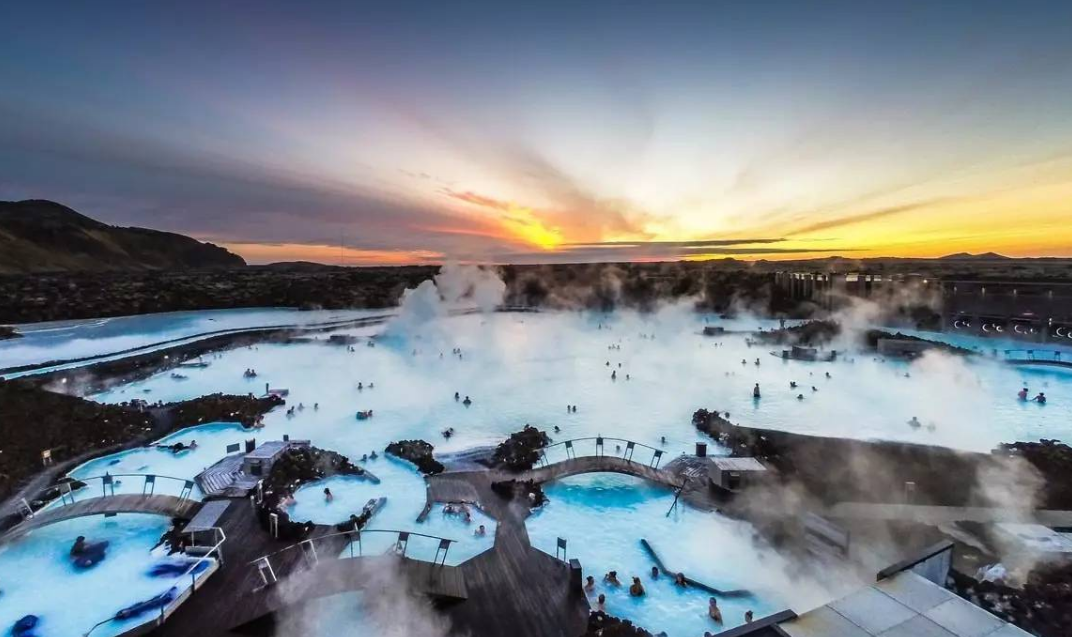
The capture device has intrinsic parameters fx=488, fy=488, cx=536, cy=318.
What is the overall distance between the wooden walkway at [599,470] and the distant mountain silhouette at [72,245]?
135 m

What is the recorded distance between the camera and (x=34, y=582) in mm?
11117

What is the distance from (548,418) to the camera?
23.0 m

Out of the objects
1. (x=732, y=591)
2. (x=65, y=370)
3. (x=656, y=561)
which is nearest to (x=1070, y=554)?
(x=732, y=591)

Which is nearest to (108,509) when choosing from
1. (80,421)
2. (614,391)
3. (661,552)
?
(80,421)

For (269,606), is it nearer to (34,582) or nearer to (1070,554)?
(34,582)

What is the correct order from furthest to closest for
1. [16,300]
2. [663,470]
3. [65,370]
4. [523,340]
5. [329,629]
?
[16,300] < [523,340] < [65,370] < [663,470] < [329,629]

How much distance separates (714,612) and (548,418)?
13.3 m

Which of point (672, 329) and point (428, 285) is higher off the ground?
point (428, 285)

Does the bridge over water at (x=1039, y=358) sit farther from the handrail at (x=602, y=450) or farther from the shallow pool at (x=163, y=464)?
the shallow pool at (x=163, y=464)

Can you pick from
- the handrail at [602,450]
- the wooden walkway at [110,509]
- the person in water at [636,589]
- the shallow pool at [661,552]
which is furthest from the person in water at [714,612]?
the wooden walkway at [110,509]

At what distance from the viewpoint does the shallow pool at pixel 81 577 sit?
10.1m

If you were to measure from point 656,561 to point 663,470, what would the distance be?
4414 mm

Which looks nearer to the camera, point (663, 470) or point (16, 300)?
point (663, 470)

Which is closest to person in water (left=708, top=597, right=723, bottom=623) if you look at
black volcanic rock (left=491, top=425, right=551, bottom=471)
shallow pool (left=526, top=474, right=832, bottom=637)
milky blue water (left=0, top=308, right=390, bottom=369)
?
shallow pool (left=526, top=474, right=832, bottom=637)
